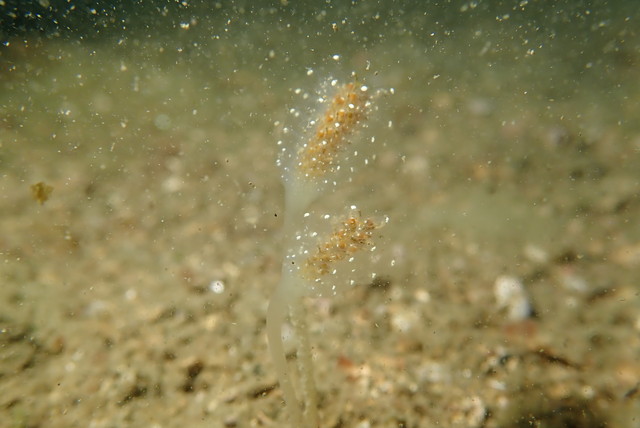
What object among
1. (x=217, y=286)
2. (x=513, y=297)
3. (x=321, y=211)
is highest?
(x=321, y=211)

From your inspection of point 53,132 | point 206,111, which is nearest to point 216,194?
point 206,111

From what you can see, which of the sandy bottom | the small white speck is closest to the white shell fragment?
the sandy bottom

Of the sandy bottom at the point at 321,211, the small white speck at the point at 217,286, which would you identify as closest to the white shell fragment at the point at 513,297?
the sandy bottom at the point at 321,211

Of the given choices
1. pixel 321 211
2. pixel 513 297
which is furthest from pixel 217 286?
pixel 513 297

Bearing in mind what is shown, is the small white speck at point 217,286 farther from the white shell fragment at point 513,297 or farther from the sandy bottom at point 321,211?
the white shell fragment at point 513,297

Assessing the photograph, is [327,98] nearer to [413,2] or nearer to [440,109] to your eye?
[440,109]

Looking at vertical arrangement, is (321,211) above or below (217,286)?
above

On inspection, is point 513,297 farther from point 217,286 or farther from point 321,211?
point 217,286

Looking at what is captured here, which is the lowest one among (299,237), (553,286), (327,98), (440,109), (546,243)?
(553,286)
